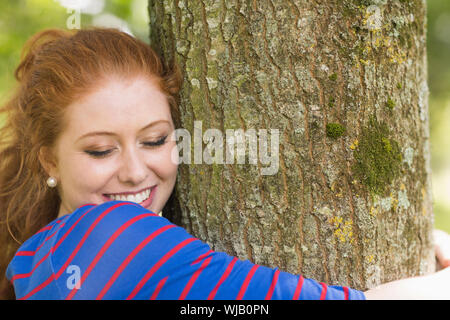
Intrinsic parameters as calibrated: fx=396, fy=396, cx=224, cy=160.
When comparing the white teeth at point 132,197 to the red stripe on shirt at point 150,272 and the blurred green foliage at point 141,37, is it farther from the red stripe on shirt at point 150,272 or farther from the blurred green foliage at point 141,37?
the blurred green foliage at point 141,37

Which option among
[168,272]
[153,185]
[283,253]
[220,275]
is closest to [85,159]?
[153,185]

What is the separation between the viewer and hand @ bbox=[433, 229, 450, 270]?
1.96m

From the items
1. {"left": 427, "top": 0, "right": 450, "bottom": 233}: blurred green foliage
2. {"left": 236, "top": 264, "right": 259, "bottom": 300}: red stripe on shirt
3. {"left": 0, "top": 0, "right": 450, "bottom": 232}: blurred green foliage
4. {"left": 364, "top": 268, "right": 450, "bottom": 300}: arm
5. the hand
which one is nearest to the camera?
{"left": 236, "top": 264, "right": 259, "bottom": 300}: red stripe on shirt

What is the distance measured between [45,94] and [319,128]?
128 cm

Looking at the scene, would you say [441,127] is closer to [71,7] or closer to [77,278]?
[71,7]

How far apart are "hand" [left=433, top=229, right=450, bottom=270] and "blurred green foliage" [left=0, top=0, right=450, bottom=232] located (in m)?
0.18

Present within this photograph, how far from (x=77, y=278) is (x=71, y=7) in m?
2.31

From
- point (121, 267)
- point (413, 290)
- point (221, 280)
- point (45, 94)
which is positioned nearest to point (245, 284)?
point (221, 280)

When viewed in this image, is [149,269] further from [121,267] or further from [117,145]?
[117,145]

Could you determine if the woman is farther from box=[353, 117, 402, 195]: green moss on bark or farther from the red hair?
box=[353, 117, 402, 195]: green moss on bark

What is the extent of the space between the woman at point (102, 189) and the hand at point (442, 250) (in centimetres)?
32

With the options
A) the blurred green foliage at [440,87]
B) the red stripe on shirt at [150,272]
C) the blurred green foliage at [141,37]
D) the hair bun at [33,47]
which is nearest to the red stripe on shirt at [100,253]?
the red stripe on shirt at [150,272]

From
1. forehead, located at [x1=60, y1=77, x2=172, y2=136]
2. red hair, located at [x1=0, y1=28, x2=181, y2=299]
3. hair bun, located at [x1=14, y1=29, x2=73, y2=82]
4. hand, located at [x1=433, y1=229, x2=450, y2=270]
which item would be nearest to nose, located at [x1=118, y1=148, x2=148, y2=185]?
forehead, located at [x1=60, y1=77, x2=172, y2=136]

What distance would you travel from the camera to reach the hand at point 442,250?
1.96 m
